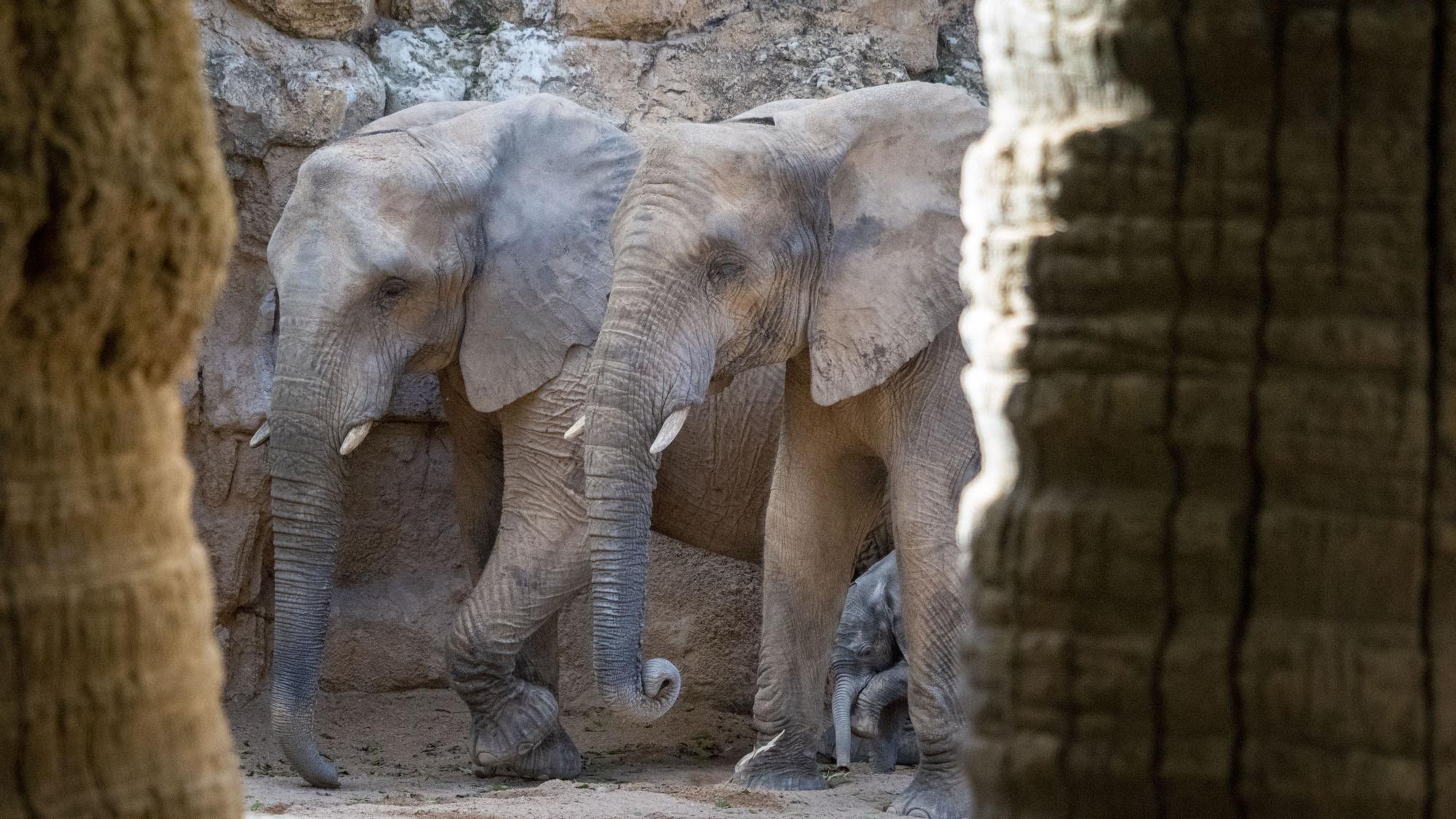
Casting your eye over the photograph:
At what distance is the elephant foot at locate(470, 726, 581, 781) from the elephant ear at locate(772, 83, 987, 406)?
1.83m

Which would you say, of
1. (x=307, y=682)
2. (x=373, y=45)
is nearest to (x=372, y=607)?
(x=307, y=682)

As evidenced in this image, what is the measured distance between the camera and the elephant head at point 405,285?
5859 millimetres

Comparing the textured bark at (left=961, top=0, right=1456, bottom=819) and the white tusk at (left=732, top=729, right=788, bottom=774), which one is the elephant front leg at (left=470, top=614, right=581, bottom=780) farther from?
the textured bark at (left=961, top=0, right=1456, bottom=819)

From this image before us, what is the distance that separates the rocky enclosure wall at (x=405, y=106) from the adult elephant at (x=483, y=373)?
0.65 metres

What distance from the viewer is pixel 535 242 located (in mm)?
6340

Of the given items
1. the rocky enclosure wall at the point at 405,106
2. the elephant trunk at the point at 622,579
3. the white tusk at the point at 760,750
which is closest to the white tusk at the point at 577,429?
the elephant trunk at the point at 622,579

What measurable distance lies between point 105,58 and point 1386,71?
927 mm

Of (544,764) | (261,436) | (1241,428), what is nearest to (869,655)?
(544,764)

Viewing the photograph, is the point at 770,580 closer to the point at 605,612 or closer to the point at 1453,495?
the point at 605,612

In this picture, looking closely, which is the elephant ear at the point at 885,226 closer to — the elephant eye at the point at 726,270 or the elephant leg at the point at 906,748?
the elephant eye at the point at 726,270

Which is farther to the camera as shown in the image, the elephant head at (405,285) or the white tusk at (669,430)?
the elephant head at (405,285)

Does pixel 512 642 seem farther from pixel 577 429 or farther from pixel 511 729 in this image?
pixel 577 429

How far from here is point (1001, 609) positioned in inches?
56.8

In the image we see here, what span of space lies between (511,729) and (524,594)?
0.47 metres
